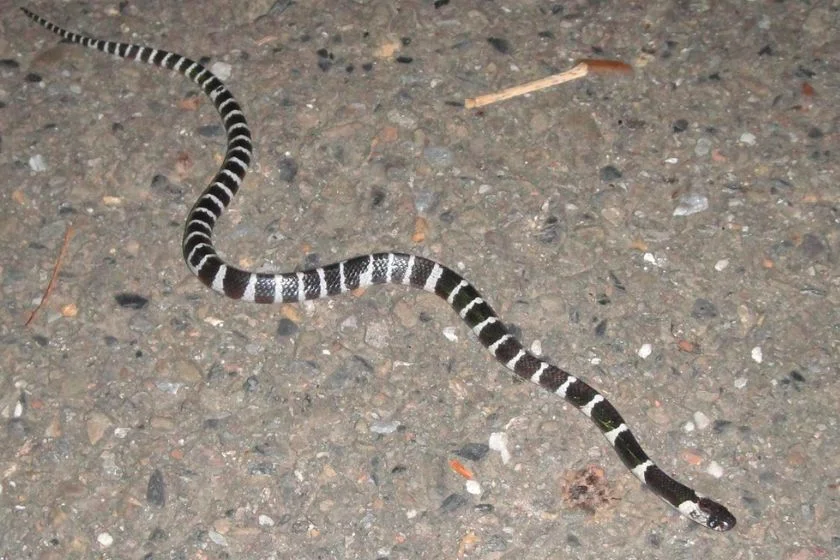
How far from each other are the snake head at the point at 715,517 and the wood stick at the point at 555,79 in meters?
3.46

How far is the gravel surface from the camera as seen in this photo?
5.02 m

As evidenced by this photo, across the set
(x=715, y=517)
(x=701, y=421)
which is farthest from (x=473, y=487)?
(x=701, y=421)

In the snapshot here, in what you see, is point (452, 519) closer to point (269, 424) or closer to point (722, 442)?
point (269, 424)

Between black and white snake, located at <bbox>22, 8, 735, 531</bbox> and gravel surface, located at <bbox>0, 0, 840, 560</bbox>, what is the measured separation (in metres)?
0.10

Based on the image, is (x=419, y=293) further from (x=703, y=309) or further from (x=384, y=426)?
(x=703, y=309)

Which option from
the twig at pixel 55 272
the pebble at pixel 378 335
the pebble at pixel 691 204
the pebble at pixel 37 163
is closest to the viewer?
the pebble at pixel 378 335

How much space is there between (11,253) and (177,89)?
6.12 feet

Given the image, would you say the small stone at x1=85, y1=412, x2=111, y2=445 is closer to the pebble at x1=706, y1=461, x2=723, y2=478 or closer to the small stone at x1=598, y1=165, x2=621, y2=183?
the pebble at x1=706, y1=461, x2=723, y2=478

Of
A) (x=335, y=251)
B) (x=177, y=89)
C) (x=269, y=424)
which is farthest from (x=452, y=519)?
(x=177, y=89)

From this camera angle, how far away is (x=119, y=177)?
259 inches

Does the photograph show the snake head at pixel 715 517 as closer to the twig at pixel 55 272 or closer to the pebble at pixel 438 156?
the pebble at pixel 438 156

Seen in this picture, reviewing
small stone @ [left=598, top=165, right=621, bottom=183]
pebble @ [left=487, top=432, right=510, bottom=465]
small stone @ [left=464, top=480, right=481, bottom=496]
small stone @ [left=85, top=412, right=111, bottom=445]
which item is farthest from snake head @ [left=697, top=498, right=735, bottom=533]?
small stone @ [left=85, top=412, right=111, bottom=445]

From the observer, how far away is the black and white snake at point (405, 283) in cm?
506

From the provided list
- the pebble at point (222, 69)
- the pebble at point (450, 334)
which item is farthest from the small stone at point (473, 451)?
the pebble at point (222, 69)
